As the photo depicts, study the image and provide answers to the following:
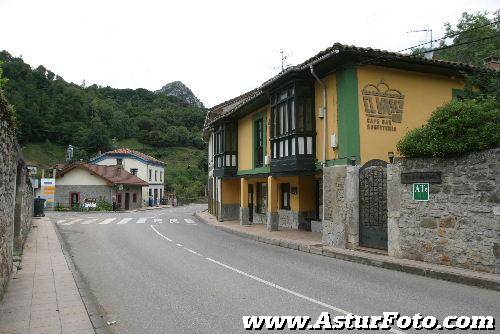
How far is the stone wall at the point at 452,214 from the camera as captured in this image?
8.59m

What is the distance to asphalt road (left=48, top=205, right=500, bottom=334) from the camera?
611 centimetres

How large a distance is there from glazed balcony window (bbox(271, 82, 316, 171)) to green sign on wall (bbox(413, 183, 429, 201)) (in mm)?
5145

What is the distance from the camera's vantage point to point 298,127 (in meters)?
15.3

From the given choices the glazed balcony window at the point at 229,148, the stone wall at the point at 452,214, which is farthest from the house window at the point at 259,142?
the stone wall at the point at 452,214

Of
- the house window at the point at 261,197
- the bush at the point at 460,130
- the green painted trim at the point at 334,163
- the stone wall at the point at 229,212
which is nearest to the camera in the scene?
the bush at the point at 460,130

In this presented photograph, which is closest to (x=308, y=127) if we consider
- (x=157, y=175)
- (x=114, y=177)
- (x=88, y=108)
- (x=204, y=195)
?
(x=114, y=177)

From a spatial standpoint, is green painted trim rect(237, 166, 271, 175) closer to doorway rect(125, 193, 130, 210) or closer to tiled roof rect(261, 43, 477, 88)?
tiled roof rect(261, 43, 477, 88)

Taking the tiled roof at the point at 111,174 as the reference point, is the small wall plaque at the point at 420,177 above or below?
below

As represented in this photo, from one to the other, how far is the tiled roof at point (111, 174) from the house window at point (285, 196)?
27.9m

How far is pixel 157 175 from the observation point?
63812 millimetres

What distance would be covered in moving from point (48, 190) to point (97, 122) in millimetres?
41797

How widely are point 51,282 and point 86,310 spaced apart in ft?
8.31

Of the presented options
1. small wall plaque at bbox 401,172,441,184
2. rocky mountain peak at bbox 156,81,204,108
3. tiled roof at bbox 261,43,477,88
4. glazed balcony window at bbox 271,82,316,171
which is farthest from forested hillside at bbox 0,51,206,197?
small wall plaque at bbox 401,172,441,184

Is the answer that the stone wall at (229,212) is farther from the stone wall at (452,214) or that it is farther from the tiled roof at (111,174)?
the tiled roof at (111,174)
